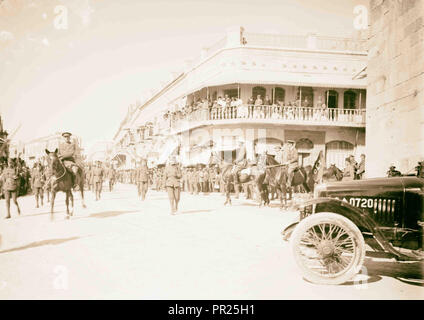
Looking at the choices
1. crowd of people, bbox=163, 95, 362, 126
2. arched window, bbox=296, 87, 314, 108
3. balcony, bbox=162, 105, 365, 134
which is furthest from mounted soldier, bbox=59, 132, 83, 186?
arched window, bbox=296, 87, 314, 108

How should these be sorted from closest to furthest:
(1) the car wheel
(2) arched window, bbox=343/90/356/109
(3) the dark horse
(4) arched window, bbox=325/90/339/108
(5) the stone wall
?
1. (1) the car wheel
2. (5) the stone wall
3. (3) the dark horse
4. (4) arched window, bbox=325/90/339/108
5. (2) arched window, bbox=343/90/356/109

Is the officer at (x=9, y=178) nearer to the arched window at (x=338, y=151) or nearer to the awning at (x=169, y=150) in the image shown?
the awning at (x=169, y=150)

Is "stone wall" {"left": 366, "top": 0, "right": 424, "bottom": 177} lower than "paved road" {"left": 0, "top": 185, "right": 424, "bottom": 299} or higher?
higher

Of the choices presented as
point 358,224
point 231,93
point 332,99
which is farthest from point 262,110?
point 358,224

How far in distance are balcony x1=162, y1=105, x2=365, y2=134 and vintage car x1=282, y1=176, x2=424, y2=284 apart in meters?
17.6

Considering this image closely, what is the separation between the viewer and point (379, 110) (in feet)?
35.3

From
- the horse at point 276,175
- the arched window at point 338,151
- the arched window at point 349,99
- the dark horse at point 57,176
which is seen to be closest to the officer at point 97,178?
the dark horse at point 57,176

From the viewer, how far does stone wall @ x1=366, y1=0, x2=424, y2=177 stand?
356 inches

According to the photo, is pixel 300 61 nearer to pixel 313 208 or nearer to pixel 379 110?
pixel 379 110

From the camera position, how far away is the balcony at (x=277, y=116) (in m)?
22.5

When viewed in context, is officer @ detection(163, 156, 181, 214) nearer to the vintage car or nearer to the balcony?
the vintage car
